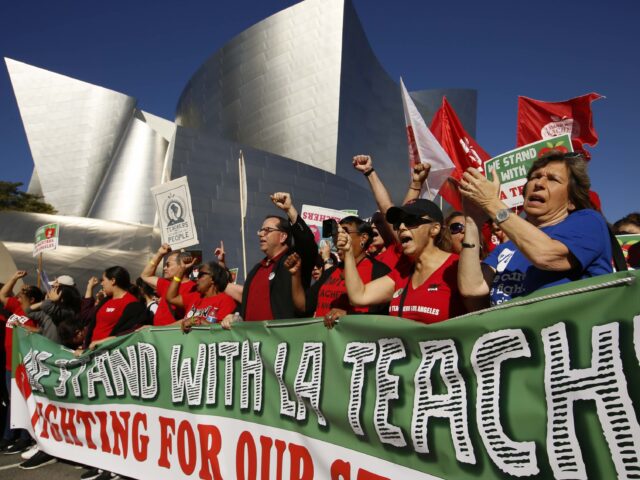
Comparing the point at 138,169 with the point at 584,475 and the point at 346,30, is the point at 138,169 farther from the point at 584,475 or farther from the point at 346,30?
the point at 584,475

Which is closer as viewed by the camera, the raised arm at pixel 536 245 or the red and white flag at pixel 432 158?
the raised arm at pixel 536 245

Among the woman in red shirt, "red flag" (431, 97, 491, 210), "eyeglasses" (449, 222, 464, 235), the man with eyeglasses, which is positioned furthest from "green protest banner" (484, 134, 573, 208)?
the woman in red shirt

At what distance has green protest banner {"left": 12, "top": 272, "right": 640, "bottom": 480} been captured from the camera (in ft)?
5.12

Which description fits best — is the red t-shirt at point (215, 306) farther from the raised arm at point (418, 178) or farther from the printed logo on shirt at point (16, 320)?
the printed logo on shirt at point (16, 320)

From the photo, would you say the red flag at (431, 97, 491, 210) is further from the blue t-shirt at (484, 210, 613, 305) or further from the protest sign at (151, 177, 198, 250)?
the blue t-shirt at (484, 210, 613, 305)

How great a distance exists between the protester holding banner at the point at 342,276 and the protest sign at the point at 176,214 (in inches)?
98.9

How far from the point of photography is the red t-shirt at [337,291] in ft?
10.8

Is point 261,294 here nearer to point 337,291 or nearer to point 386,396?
point 337,291

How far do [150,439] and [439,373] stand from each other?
2.30 metres

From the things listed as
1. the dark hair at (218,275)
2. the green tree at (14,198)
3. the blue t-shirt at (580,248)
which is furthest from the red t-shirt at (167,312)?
the green tree at (14,198)

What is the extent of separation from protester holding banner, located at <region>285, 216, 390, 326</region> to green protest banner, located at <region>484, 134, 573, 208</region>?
2.23 metres

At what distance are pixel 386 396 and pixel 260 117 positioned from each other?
2712 centimetres

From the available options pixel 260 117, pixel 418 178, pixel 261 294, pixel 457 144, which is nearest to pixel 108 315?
pixel 261 294

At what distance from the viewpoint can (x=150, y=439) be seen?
138 inches
